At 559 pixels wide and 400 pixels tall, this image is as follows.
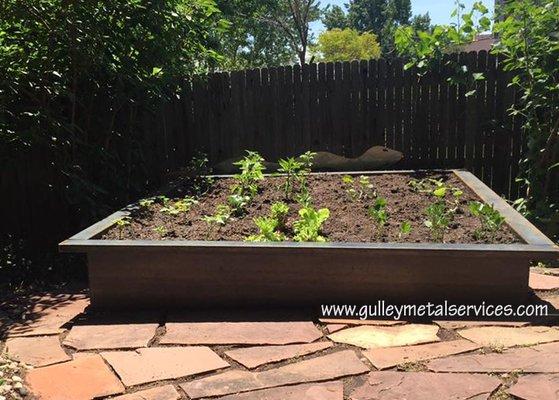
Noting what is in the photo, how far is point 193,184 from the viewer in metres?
5.39

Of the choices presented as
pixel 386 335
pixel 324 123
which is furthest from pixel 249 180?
pixel 386 335

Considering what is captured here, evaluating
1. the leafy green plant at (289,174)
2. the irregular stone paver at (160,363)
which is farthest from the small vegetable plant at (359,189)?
the irregular stone paver at (160,363)

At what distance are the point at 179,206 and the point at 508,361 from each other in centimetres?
287

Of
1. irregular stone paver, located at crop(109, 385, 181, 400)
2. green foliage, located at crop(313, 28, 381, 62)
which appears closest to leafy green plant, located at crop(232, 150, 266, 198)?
irregular stone paver, located at crop(109, 385, 181, 400)

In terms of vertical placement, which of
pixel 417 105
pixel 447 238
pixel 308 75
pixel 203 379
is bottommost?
pixel 203 379

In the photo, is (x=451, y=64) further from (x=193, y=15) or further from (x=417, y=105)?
(x=193, y=15)

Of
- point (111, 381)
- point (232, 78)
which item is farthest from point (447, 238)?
point (232, 78)

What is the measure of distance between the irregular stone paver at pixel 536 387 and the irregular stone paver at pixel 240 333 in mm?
1003

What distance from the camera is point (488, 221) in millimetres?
3541

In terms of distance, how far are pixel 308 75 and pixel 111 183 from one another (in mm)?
2524

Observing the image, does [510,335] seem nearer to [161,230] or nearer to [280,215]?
[280,215]

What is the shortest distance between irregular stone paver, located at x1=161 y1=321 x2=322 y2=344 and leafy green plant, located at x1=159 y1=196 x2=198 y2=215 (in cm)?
142

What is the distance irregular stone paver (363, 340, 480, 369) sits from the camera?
251 centimetres

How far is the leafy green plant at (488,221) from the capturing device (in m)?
3.44
